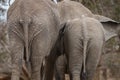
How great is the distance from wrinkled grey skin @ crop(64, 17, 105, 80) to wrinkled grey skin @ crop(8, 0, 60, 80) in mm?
379

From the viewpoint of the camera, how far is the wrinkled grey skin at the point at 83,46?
5.31 metres

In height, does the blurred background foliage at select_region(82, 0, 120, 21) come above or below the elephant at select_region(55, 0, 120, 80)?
above

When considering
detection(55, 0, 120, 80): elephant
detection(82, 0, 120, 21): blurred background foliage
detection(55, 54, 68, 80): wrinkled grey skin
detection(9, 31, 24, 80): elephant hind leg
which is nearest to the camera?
detection(9, 31, 24, 80): elephant hind leg

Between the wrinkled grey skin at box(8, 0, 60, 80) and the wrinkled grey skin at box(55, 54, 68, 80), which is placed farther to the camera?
the wrinkled grey skin at box(55, 54, 68, 80)

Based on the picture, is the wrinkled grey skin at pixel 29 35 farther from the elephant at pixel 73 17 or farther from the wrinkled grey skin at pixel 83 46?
the elephant at pixel 73 17

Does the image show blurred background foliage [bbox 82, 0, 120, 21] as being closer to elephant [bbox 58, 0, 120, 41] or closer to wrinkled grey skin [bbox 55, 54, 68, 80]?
elephant [bbox 58, 0, 120, 41]

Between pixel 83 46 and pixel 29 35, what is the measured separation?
2.63 feet

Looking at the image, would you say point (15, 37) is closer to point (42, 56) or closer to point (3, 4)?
point (42, 56)

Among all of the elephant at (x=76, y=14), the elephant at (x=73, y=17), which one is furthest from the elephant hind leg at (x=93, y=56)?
the elephant at (x=76, y=14)

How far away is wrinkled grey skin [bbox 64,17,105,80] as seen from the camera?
5312 millimetres

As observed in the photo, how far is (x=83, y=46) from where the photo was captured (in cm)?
530

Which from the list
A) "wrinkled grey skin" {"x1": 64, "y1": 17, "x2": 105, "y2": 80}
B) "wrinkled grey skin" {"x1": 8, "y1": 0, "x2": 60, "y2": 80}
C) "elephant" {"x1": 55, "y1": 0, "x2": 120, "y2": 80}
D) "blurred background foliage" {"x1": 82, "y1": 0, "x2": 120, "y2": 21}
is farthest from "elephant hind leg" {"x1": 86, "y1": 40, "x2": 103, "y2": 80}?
"blurred background foliage" {"x1": 82, "y1": 0, "x2": 120, "y2": 21}

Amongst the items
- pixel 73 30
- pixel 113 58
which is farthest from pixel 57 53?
pixel 113 58

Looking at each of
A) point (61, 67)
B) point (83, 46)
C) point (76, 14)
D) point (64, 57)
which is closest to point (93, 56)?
point (83, 46)
